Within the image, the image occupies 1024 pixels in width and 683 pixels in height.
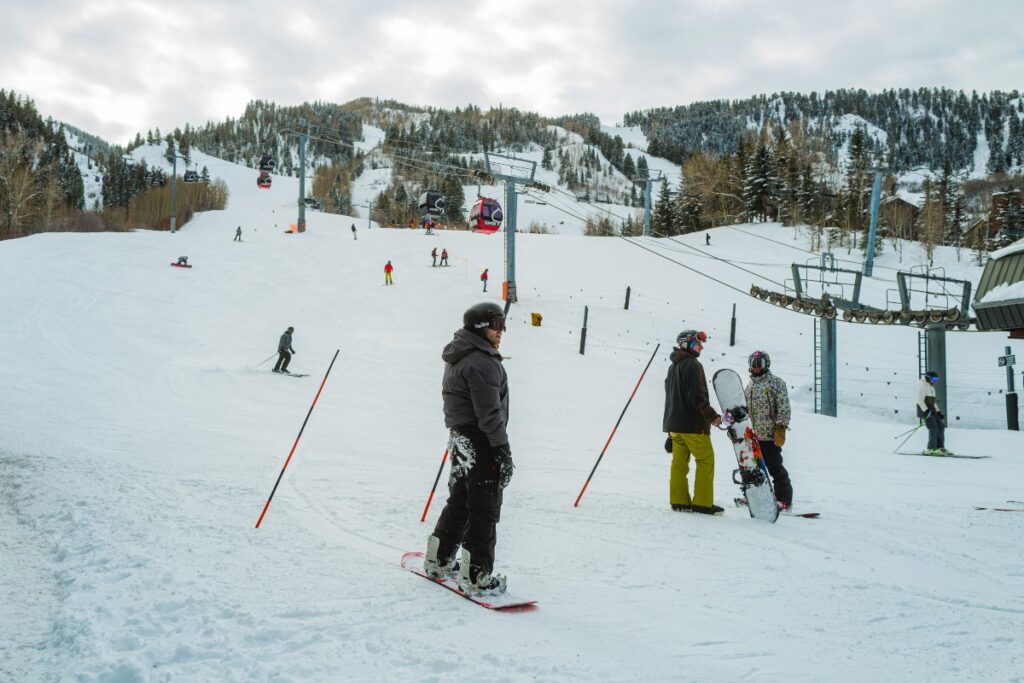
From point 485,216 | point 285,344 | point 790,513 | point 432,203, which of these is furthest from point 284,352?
point 790,513

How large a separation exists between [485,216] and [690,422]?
1663 cm

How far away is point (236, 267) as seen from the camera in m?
29.7

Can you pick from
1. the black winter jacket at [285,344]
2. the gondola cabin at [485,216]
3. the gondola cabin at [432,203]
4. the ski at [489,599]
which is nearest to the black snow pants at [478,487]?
the ski at [489,599]

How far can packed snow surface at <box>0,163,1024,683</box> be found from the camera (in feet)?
10.5

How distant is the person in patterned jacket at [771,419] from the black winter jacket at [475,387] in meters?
3.39

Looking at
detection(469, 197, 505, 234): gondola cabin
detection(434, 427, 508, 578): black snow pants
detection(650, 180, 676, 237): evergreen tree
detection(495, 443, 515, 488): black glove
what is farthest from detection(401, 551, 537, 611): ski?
detection(650, 180, 676, 237): evergreen tree

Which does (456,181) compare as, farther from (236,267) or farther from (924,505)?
(924,505)

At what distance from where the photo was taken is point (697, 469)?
6.14 meters

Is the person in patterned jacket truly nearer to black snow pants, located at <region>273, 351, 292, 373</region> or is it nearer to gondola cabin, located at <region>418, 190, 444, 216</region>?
black snow pants, located at <region>273, 351, 292, 373</region>

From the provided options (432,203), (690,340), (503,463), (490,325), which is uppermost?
(432,203)

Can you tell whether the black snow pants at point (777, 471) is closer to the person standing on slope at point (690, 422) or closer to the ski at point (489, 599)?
the person standing on slope at point (690, 422)

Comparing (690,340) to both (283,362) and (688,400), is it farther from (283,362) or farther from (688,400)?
(283,362)

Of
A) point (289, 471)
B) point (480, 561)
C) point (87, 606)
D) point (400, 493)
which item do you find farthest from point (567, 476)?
point (87, 606)

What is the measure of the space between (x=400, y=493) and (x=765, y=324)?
2315 cm
